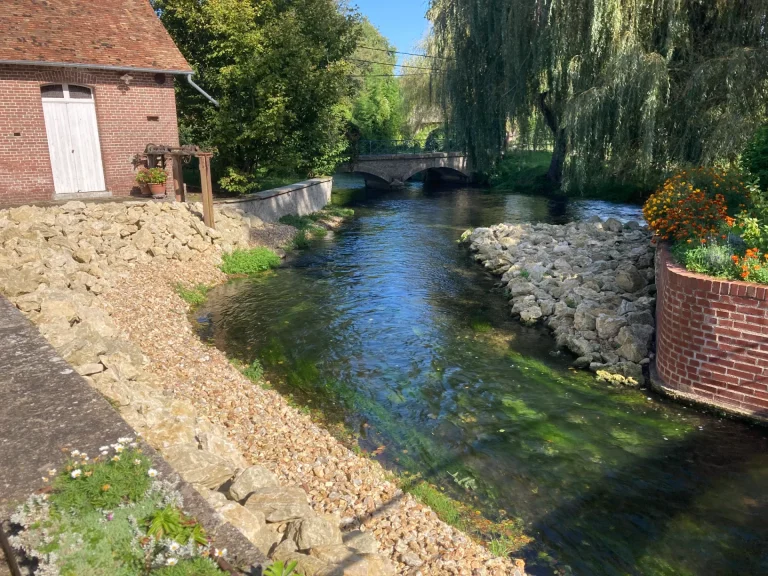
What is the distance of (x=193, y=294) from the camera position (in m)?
12.1

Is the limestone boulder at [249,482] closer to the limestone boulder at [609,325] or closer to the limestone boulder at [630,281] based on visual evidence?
the limestone boulder at [609,325]

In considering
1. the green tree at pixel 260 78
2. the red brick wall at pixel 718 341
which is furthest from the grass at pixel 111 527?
the green tree at pixel 260 78

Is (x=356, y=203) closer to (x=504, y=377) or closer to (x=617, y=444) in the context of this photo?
(x=504, y=377)

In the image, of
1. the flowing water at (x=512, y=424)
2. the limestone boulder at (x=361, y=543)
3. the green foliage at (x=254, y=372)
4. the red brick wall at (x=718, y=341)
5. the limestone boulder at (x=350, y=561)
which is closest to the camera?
the limestone boulder at (x=350, y=561)

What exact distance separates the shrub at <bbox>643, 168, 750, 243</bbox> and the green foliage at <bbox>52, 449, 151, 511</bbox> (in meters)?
7.91

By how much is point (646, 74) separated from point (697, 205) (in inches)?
255

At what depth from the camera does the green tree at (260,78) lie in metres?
18.5

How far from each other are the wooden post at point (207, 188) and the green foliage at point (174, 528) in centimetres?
1232

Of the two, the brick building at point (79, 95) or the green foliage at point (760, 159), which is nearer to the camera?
the green foliage at point (760, 159)

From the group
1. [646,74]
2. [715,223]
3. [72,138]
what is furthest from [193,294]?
[646,74]

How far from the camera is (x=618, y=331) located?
9273 mm

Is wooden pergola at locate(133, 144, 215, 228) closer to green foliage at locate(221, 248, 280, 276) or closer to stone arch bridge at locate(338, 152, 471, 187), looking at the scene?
green foliage at locate(221, 248, 280, 276)

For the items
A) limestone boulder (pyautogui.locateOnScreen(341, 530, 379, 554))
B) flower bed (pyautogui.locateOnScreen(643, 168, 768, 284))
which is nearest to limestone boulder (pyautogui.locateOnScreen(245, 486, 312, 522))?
limestone boulder (pyautogui.locateOnScreen(341, 530, 379, 554))

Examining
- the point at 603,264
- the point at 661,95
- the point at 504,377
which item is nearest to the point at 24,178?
the point at 504,377
